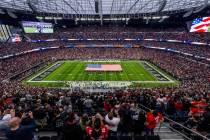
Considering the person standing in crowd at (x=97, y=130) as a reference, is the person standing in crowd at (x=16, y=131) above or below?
Answer: above

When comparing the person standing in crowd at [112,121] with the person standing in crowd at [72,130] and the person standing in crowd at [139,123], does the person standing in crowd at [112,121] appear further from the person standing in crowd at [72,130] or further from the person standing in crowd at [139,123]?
the person standing in crowd at [72,130]

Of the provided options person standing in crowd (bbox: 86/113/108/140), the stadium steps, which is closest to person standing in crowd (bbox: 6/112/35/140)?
person standing in crowd (bbox: 86/113/108/140)

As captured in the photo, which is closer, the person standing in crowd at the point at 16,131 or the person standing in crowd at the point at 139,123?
the person standing in crowd at the point at 16,131

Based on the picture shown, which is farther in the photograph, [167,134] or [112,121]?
[167,134]

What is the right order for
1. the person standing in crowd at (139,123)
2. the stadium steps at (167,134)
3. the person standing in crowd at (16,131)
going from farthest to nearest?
the stadium steps at (167,134), the person standing in crowd at (139,123), the person standing in crowd at (16,131)

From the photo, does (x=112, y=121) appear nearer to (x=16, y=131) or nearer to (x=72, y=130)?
(x=72, y=130)

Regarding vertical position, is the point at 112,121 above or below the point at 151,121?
above

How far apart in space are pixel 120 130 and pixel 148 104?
6.85 metres

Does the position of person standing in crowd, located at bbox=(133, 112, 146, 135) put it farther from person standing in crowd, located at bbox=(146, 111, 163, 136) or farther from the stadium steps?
the stadium steps

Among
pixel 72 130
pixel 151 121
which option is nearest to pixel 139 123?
pixel 151 121

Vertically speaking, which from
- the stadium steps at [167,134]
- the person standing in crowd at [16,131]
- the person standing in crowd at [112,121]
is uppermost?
the person standing in crowd at [16,131]

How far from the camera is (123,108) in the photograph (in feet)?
34.5

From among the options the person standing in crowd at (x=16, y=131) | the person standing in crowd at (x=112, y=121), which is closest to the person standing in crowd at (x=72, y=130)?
the person standing in crowd at (x=16, y=131)

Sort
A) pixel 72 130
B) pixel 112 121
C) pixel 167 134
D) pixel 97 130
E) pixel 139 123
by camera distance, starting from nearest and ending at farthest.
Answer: pixel 72 130
pixel 97 130
pixel 112 121
pixel 139 123
pixel 167 134
